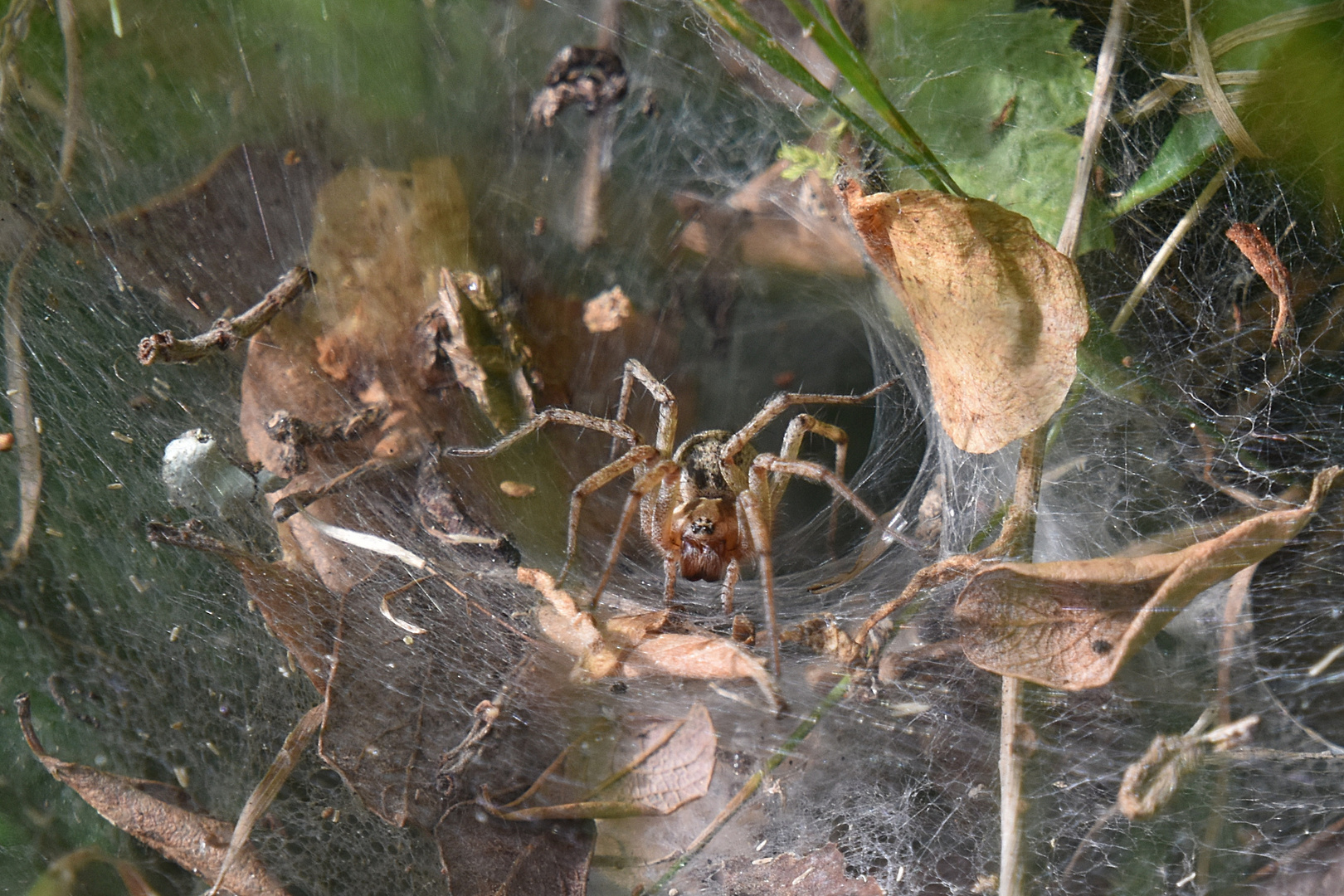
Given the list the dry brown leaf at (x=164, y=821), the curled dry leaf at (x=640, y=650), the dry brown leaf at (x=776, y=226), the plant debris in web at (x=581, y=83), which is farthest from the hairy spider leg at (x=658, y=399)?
the dry brown leaf at (x=164, y=821)

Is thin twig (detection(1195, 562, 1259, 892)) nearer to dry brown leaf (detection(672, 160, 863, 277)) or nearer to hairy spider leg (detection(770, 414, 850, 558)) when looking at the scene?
hairy spider leg (detection(770, 414, 850, 558))

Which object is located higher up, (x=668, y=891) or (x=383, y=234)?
(x=383, y=234)

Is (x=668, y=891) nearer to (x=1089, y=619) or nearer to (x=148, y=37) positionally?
Result: (x=1089, y=619)

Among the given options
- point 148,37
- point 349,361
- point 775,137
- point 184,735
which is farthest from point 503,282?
point 184,735

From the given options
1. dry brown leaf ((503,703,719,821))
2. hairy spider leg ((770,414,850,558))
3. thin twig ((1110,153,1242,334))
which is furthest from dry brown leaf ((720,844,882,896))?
thin twig ((1110,153,1242,334))

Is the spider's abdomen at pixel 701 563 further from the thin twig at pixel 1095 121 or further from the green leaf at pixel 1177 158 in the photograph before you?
the green leaf at pixel 1177 158

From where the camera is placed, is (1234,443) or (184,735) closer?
(1234,443)

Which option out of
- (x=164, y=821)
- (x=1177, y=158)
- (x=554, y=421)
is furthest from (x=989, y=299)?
(x=164, y=821)
